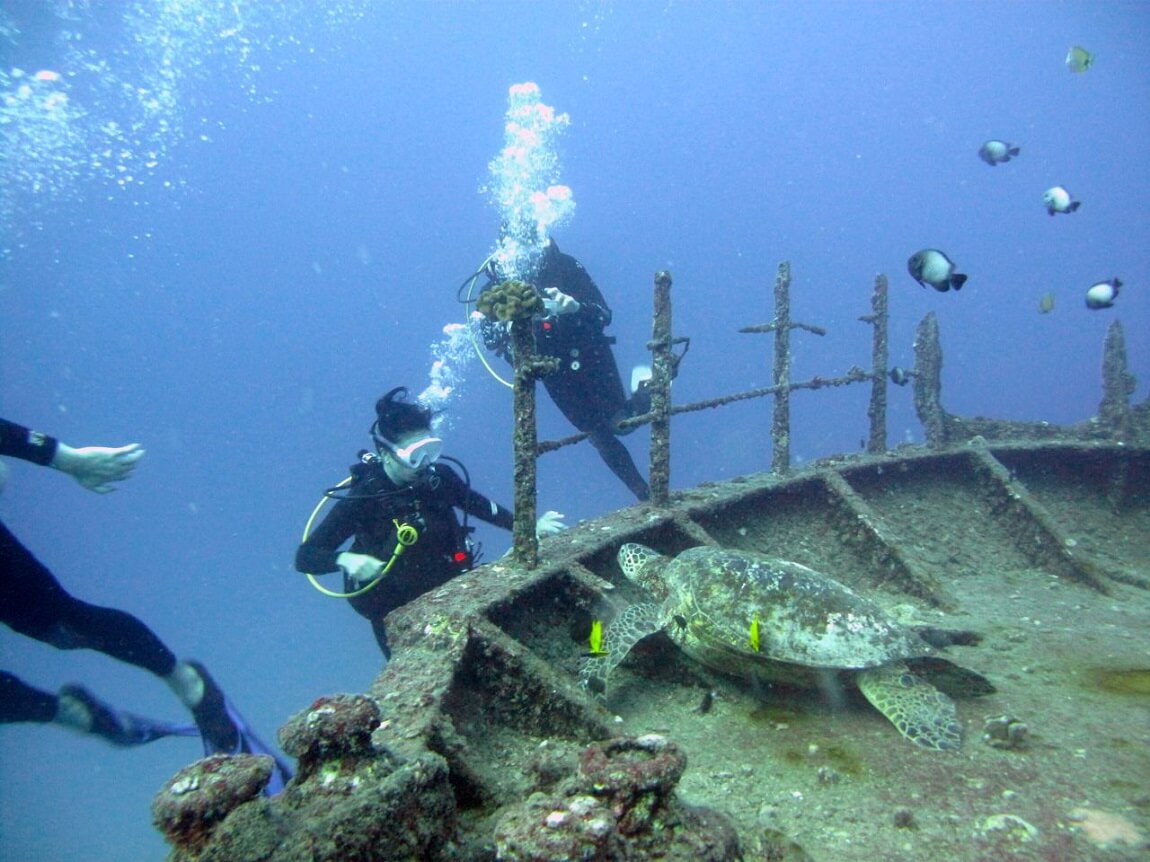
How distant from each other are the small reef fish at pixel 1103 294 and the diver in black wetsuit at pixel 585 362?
18.6ft

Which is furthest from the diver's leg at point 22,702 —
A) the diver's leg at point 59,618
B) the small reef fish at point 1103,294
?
the small reef fish at point 1103,294

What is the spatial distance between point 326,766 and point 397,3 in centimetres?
13991

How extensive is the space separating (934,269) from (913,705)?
3.97 m

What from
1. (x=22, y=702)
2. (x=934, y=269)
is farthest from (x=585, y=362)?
(x=22, y=702)

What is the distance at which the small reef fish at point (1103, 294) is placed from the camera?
6832 millimetres

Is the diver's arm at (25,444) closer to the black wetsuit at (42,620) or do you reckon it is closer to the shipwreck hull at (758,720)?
the black wetsuit at (42,620)

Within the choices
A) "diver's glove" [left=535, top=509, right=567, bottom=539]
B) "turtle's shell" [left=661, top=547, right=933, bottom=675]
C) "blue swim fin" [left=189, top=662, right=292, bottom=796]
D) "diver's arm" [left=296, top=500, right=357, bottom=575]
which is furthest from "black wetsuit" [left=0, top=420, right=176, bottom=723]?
"turtle's shell" [left=661, top=547, right=933, bottom=675]

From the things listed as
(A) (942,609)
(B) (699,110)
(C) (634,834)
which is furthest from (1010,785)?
(B) (699,110)

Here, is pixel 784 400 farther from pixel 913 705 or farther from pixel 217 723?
pixel 217 723

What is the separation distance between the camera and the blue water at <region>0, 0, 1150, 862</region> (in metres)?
73.6

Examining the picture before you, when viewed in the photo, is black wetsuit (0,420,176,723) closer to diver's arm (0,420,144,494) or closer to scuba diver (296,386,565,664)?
diver's arm (0,420,144,494)

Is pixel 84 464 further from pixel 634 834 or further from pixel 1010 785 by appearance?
pixel 1010 785

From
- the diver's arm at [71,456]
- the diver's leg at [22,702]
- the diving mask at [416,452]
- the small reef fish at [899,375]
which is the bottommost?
the diver's leg at [22,702]

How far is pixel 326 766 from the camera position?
6.10ft
